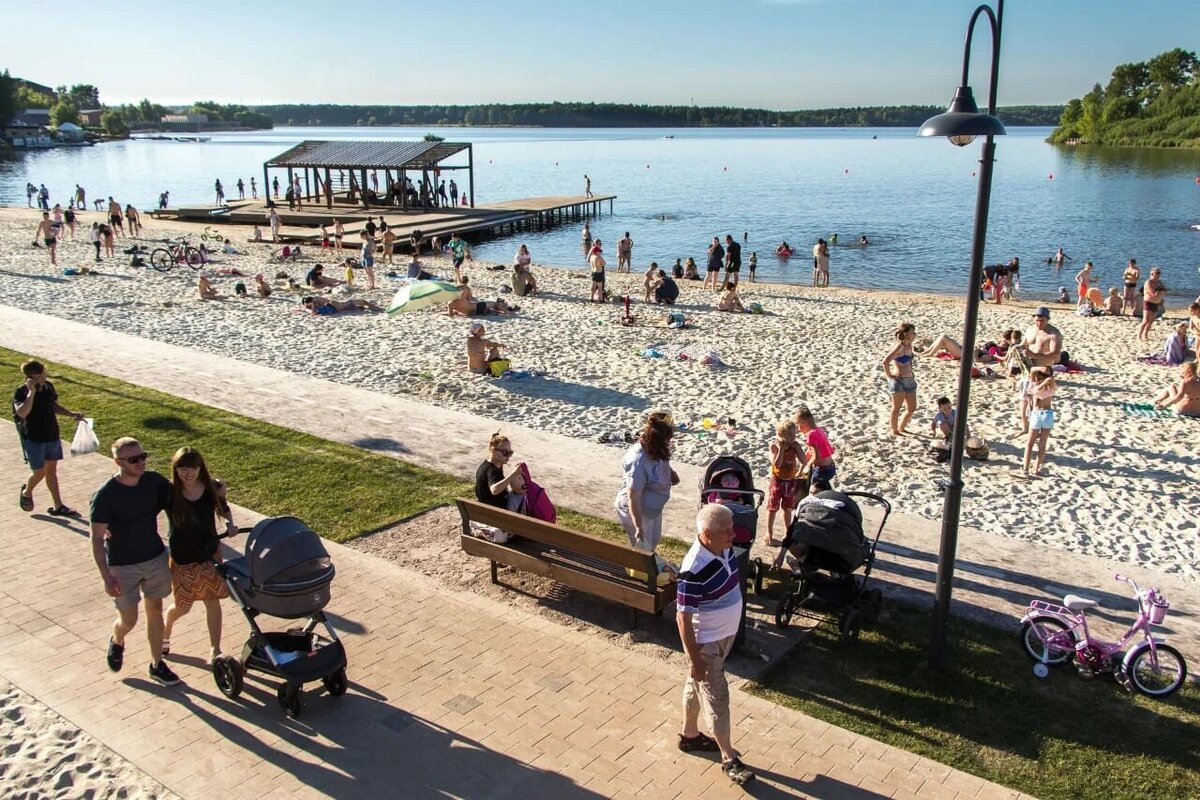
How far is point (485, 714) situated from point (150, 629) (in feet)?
7.65

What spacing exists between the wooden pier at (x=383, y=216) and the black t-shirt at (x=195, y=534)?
31.2 meters

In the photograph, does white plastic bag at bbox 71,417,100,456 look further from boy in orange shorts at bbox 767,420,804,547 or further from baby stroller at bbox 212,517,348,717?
boy in orange shorts at bbox 767,420,804,547

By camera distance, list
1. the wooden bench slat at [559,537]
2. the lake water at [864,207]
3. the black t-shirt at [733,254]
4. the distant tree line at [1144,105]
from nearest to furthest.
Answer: the wooden bench slat at [559,537]
the black t-shirt at [733,254]
the lake water at [864,207]
the distant tree line at [1144,105]

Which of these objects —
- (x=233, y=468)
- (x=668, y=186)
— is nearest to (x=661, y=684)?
(x=233, y=468)

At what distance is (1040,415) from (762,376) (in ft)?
18.1

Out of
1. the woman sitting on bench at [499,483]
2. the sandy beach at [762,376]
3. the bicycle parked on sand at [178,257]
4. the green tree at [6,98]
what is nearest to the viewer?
the woman sitting on bench at [499,483]

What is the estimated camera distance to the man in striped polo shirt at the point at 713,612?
15.6ft

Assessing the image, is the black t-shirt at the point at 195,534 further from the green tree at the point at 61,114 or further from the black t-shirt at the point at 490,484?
the green tree at the point at 61,114

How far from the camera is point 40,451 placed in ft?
27.9

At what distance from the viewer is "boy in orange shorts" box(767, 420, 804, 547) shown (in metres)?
8.18

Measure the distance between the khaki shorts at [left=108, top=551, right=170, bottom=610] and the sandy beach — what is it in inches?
276

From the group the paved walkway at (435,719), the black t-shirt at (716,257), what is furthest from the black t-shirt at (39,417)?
the black t-shirt at (716,257)

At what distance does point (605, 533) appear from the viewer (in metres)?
8.75

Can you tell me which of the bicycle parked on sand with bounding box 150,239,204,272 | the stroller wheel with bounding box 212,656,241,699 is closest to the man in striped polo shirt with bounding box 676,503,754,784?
the stroller wheel with bounding box 212,656,241,699
